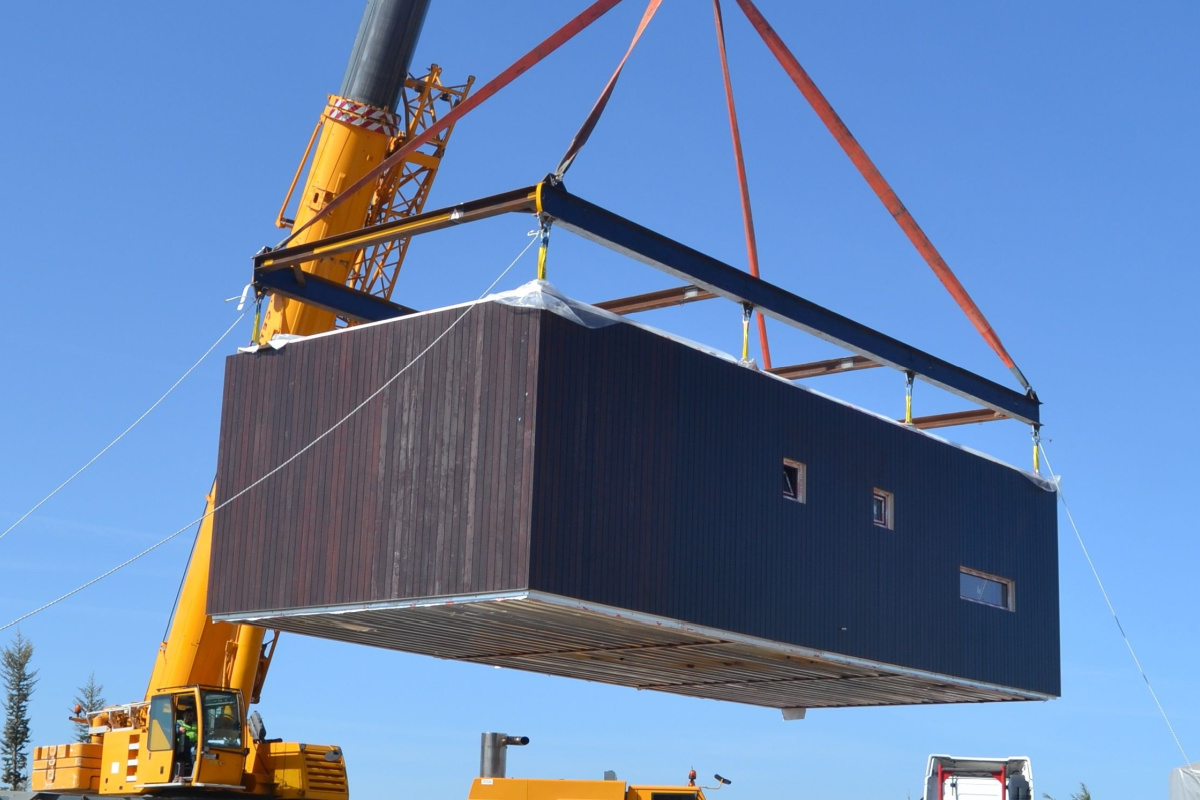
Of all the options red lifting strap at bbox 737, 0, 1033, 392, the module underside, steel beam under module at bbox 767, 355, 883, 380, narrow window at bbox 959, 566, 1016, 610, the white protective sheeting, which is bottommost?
the white protective sheeting

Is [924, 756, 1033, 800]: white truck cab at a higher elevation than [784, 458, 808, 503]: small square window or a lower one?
lower

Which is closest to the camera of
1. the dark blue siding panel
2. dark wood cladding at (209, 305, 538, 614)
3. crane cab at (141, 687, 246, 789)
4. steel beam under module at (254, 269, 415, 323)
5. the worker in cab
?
dark wood cladding at (209, 305, 538, 614)

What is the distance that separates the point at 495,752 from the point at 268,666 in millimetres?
4895

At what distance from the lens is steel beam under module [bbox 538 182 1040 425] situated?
21562 mm

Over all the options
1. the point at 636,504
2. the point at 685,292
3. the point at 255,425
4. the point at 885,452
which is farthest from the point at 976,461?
the point at 255,425

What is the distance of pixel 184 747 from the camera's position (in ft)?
81.9

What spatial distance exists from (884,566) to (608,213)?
8.51 metres

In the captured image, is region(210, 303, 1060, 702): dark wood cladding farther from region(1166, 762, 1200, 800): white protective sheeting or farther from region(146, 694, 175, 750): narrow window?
region(1166, 762, 1200, 800): white protective sheeting

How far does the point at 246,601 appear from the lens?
Result: 2370 cm

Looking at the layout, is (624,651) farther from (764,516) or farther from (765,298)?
(765,298)

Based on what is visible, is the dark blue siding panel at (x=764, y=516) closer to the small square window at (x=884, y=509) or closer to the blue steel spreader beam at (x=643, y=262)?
the small square window at (x=884, y=509)

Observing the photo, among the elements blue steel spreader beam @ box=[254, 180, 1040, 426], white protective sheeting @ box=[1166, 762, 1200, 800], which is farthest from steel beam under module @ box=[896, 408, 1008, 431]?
white protective sheeting @ box=[1166, 762, 1200, 800]

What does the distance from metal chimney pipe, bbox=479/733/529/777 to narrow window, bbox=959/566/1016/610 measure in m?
8.66

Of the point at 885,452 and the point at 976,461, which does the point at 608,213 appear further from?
the point at 976,461
